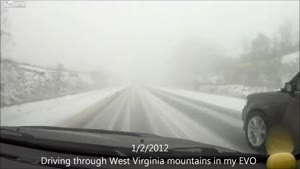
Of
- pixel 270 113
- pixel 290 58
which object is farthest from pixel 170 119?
pixel 290 58

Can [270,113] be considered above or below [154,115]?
below

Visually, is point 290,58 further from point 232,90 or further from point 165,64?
point 165,64

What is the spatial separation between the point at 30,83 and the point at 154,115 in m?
1.71

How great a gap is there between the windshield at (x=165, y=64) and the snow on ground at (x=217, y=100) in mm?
19

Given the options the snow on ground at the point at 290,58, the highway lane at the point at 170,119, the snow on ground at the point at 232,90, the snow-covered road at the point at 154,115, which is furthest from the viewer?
the snow-covered road at the point at 154,115

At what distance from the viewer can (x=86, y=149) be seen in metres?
3.12

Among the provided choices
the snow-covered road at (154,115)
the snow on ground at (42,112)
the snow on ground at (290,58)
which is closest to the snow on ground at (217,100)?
the snow-covered road at (154,115)

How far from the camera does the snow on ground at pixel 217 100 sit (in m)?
4.46

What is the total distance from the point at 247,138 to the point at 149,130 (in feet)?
3.97

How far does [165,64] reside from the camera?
527 centimetres

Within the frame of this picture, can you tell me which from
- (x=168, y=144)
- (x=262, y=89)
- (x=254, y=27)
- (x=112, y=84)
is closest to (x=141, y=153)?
(x=168, y=144)

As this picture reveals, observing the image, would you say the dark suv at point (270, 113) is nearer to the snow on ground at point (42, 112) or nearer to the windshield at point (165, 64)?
the windshield at point (165, 64)

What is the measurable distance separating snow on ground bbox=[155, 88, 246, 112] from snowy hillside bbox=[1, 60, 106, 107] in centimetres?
168

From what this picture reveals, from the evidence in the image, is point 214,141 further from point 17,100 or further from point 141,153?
point 17,100
